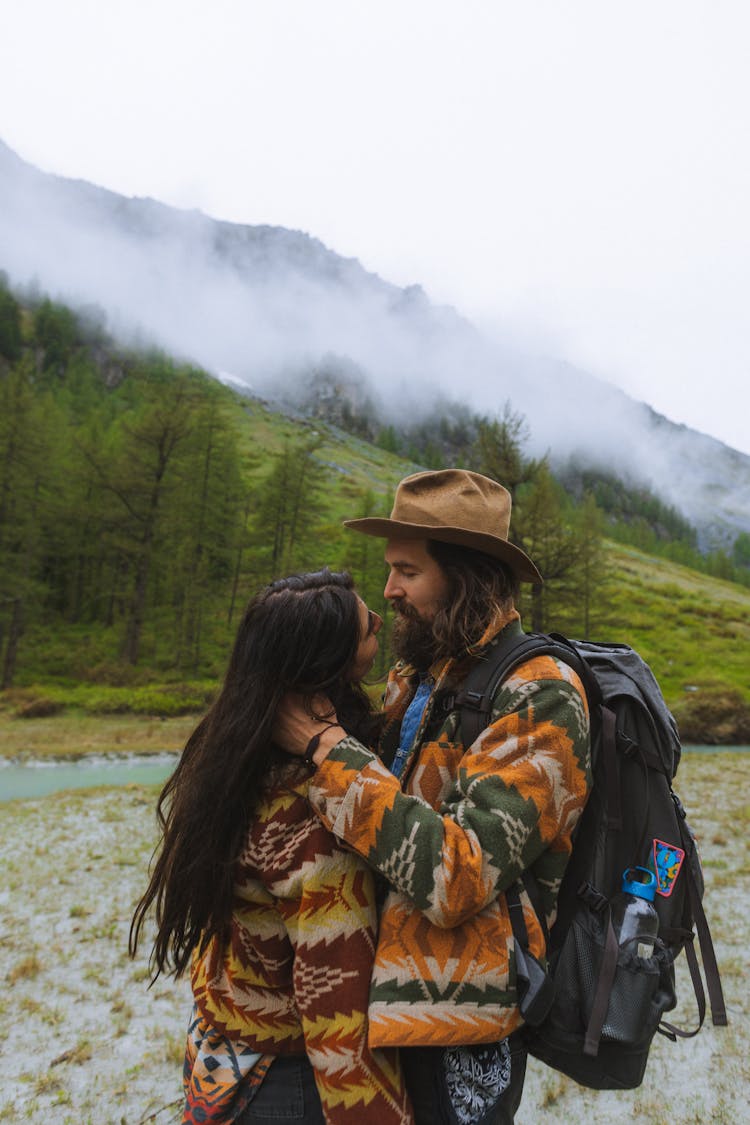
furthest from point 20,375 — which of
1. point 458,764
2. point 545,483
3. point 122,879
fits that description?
point 458,764

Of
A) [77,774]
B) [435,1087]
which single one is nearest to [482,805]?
[435,1087]

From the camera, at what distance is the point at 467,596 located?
2.28 meters

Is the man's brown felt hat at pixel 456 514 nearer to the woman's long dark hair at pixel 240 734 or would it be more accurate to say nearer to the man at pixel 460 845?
the man at pixel 460 845

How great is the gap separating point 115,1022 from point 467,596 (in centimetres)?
608

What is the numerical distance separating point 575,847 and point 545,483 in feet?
77.7

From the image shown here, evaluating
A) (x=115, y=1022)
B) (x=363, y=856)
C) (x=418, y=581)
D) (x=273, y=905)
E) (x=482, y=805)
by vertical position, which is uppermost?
(x=418, y=581)

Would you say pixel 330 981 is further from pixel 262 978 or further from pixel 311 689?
pixel 311 689

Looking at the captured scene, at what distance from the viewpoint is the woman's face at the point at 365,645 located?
2.16 metres

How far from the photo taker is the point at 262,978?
199cm

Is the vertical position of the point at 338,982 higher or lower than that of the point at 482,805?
lower

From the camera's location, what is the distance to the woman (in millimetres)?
1761

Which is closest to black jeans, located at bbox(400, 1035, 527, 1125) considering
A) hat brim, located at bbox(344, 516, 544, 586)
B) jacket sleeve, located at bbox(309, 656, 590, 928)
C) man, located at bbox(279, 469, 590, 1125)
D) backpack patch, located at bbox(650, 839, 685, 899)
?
man, located at bbox(279, 469, 590, 1125)

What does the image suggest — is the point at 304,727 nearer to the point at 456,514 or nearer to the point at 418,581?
the point at 418,581

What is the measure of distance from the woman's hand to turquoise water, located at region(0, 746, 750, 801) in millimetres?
17903
